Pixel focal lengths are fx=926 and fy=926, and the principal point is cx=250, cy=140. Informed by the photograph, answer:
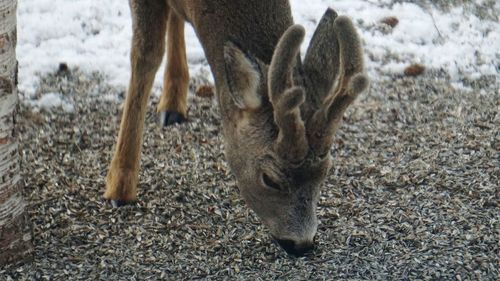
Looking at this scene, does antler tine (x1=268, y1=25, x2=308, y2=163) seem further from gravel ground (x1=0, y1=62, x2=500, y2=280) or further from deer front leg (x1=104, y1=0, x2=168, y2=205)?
deer front leg (x1=104, y1=0, x2=168, y2=205)

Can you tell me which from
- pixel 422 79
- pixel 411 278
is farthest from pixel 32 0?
pixel 411 278

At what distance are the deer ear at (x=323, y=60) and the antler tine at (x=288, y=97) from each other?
9.4 inches

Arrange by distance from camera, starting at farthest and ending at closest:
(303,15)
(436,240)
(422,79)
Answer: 1. (303,15)
2. (422,79)
3. (436,240)

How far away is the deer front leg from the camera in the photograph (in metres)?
5.24

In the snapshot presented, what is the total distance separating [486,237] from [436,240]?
0.92 ft

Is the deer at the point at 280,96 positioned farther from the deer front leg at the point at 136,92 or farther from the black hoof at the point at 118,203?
the black hoof at the point at 118,203

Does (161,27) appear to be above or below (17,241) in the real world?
above

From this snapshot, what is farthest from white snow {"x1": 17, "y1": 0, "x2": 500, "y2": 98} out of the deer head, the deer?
the deer head

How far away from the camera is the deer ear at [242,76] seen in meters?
4.18

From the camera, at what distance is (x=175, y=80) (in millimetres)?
6316

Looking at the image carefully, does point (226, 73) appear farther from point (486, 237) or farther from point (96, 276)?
point (486, 237)

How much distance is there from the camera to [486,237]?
197 inches

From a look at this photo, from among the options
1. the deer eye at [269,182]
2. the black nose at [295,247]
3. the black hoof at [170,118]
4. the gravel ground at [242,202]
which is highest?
the deer eye at [269,182]

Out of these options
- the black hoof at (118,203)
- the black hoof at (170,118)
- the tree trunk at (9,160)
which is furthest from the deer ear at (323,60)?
the black hoof at (170,118)
